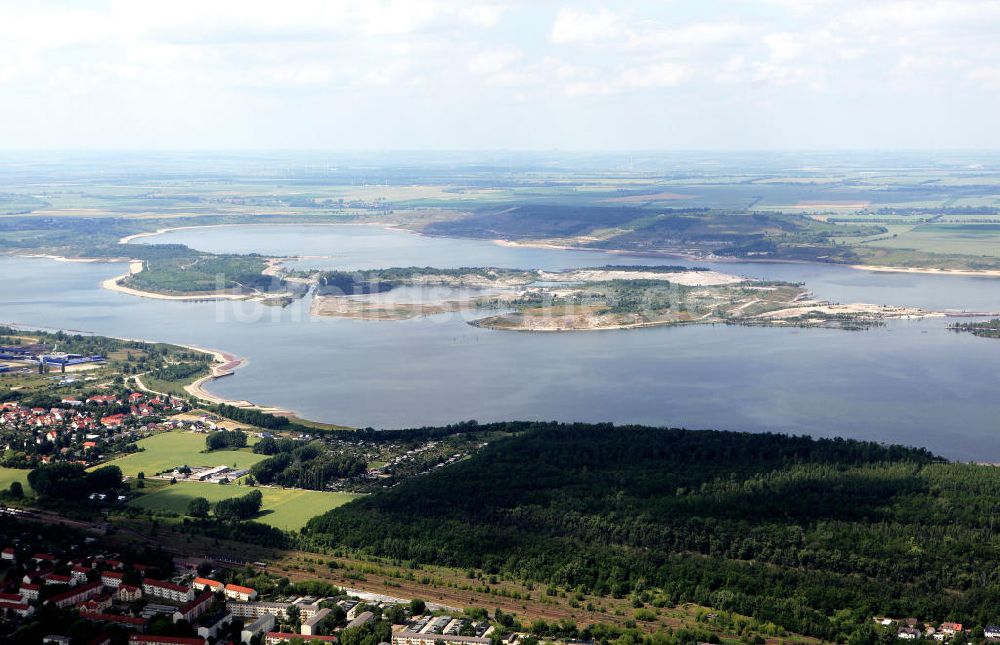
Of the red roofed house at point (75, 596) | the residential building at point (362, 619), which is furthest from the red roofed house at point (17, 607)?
the residential building at point (362, 619)

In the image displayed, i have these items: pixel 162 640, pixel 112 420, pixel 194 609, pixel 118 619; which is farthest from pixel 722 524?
pixel 112 420

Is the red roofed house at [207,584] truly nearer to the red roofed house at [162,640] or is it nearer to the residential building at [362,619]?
the red roofed house at [162,640]

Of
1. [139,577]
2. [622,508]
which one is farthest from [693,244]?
[139,577]

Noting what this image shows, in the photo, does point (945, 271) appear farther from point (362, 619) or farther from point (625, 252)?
point (362, 619)

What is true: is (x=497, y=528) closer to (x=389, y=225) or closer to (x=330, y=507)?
(x=330, y=507)

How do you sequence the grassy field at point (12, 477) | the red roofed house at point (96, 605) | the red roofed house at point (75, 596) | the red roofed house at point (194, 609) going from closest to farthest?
the red roofed house at point (194, 609)
the red roofed house at point (96, 605)
the red roofed house at point (75, 596)
the grassy field at point (12, 477)

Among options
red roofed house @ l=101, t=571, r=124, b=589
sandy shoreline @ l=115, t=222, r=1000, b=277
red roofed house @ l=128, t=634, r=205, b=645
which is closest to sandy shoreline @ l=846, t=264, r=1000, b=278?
sandy shoreline @ l=115, t=222, r=1000, b=277
